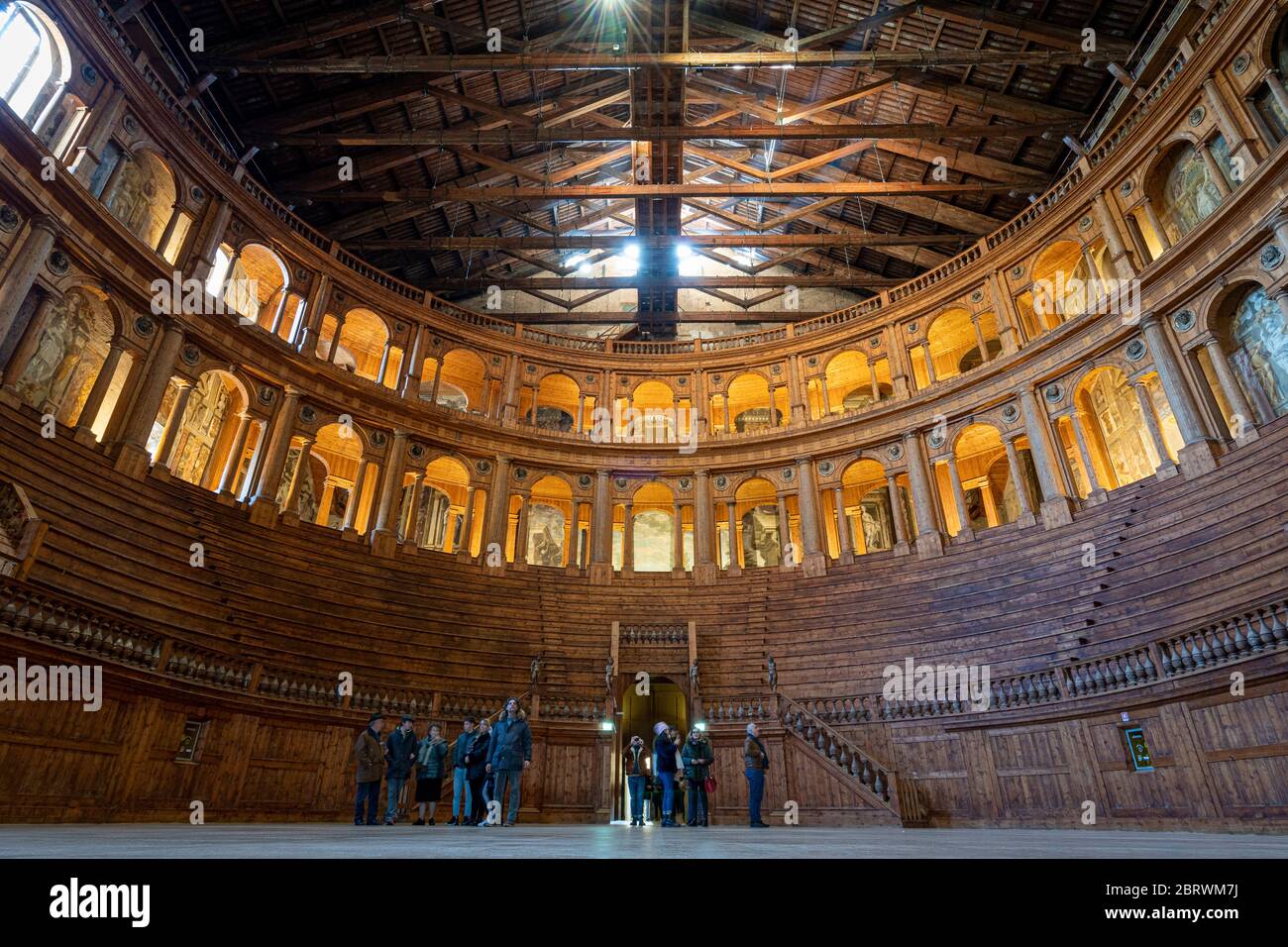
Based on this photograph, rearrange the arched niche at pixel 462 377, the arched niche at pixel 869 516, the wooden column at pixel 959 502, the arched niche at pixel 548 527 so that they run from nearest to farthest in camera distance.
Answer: the wooden column at pixel 959 502 → the arched niche at pixel 462 377 → the arched niche at pixel 548 527 → the arched niche at pixel 869 516

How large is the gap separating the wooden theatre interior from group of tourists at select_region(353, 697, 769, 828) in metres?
3.94

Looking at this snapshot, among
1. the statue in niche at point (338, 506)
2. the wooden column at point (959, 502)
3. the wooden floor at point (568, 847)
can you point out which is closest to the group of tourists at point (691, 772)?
the wooden floor at point (568, 847)

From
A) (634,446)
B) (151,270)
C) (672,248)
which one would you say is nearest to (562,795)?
(634,446)

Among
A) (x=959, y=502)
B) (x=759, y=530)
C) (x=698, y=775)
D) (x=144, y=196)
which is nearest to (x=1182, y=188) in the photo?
(x=959, y=502)

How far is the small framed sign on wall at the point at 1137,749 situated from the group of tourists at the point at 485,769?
6822 millimetres

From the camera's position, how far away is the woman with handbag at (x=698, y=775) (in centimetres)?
1167

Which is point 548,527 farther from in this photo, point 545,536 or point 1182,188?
point 1182,188

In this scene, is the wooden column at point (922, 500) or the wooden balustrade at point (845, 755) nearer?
the wooden balustrade at point (845, 755)

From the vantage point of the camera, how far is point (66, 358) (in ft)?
53.0

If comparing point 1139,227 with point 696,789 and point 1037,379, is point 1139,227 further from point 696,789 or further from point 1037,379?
point 696,789

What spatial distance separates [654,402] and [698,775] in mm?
19565

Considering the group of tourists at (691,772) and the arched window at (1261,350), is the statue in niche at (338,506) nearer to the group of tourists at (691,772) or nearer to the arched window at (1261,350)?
the group of tourists at (691,772)

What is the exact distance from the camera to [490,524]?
2398 centimetres
